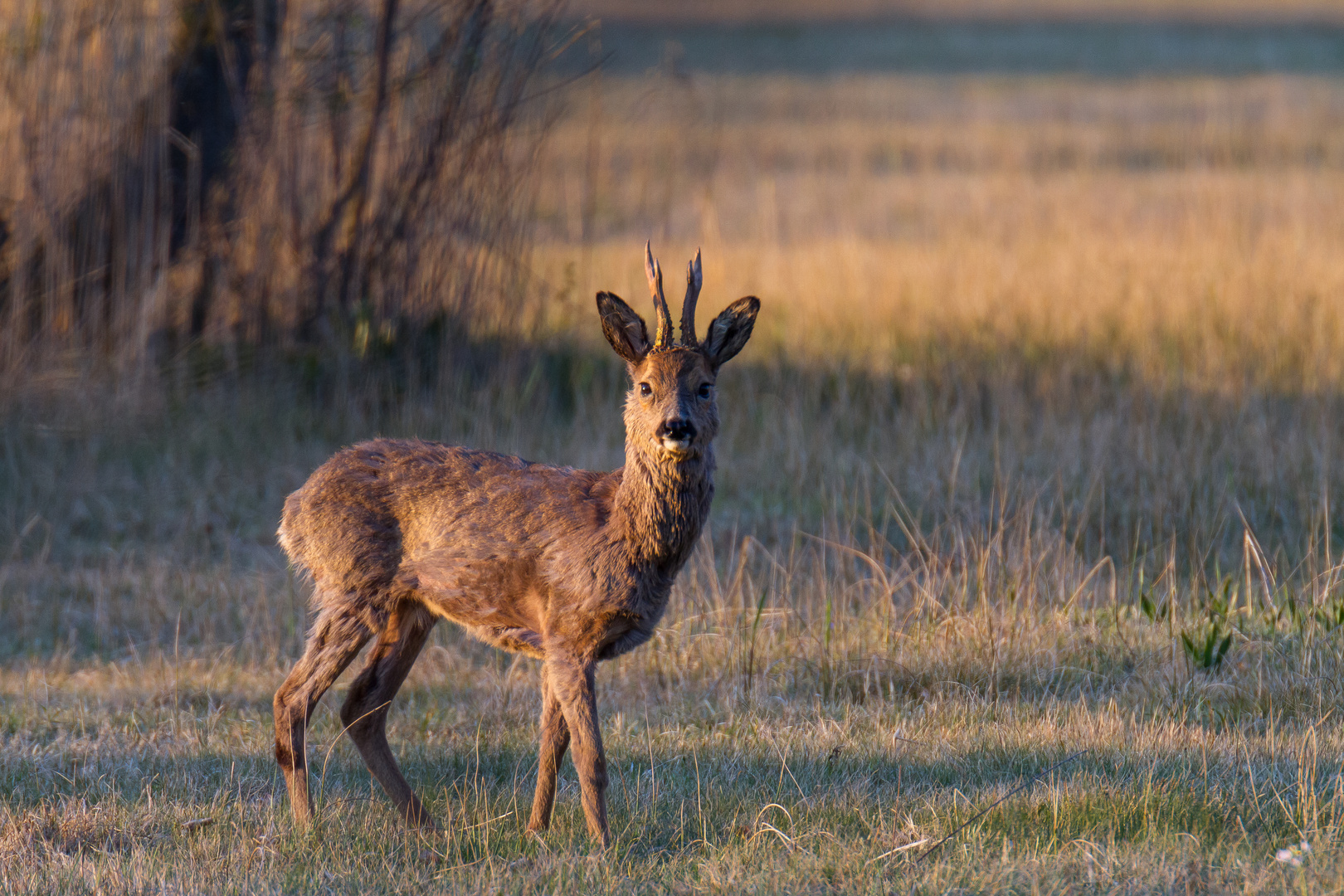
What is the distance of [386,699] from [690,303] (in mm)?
1737

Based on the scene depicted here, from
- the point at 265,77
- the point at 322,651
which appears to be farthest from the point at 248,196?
the point at 322,651

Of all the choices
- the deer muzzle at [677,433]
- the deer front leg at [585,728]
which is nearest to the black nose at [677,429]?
the deer muzzle at [677,433]

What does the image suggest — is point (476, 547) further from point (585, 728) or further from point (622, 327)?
point (622, 327)

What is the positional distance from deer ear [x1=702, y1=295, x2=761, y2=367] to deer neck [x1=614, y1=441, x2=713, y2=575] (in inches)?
11.6

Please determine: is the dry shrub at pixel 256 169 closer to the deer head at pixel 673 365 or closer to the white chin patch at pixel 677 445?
the deer head at pixel 673 365

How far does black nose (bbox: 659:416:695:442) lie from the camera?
414cm

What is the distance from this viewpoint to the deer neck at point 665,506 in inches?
172

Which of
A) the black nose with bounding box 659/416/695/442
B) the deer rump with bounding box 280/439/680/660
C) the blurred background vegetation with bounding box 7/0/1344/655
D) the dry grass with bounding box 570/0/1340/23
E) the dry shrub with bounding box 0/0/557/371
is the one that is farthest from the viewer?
the dry grass with bounding box 570/0/1340/23

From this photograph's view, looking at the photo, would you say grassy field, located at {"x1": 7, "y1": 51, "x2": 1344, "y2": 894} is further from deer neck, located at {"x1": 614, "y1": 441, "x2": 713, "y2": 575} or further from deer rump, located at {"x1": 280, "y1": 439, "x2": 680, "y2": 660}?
deer neck, located at {"x1": 614, "y1": 441, "x2": 713, "y2": 575}

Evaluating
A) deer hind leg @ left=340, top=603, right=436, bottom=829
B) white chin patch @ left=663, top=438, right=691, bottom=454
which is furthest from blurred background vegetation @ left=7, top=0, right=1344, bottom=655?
white chin patch @ left=663, top=438, right=691, bottom=454

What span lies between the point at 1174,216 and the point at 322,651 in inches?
612

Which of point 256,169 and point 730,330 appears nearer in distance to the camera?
point 730,330

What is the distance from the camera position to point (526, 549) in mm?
4570

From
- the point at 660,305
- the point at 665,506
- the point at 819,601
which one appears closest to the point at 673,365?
the point at 660,305
